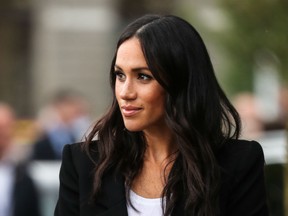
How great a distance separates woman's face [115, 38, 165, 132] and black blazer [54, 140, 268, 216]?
0.29 metres

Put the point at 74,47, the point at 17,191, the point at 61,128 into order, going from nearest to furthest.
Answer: the point at 17,191
the point at 61,128
the point at 74,47

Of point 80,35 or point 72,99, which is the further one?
point 80,35

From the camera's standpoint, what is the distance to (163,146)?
461 cm

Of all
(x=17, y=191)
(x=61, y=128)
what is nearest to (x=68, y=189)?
(x=17, y=191)

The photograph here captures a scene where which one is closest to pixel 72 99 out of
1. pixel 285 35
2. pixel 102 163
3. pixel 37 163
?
pixel 37 163

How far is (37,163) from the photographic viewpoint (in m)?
11.8

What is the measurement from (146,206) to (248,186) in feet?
1.38

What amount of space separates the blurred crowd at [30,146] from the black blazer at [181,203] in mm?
267

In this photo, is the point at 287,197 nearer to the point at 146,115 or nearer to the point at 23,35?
the point at 146,115

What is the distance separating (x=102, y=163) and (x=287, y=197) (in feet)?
6.47

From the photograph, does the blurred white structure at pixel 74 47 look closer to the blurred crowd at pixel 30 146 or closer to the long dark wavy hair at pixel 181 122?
the blurred crowd at pixel 30 146

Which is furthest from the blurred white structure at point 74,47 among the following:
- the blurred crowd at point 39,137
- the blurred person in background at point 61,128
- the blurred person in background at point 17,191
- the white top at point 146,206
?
the white top at point 146,206

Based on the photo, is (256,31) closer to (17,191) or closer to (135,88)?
(17,191)

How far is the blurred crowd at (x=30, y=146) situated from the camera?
29.5 feet
